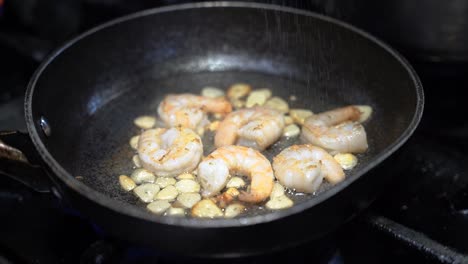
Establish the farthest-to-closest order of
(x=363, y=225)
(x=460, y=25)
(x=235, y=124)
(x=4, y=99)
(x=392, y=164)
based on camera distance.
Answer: (x=4, y=99), (x=460, y=25), (x=235, y=124), (x=363, y=225), (x=392, y=164)

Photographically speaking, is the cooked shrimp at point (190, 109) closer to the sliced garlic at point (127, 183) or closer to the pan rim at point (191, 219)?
the sliced garlic at point (127, 183)

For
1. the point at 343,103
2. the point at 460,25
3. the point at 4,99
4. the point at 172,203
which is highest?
the point at 460,25

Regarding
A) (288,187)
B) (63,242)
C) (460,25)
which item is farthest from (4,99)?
(460,25)

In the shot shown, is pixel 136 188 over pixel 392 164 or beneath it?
beneath

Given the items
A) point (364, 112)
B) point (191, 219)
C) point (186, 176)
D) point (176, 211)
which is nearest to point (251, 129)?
point (186, 176)

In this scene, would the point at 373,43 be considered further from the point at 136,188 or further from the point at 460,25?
the point at 136,188

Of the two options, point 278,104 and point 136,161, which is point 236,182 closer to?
point 136,161

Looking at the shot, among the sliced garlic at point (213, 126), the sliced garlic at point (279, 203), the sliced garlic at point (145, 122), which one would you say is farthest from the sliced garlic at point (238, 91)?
the sliced garlic at point (279, 203)

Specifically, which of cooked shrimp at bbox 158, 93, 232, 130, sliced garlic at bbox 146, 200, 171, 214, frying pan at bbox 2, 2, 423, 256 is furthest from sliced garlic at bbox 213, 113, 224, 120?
sliced garlic at bbox 146, 200, 171, 214
